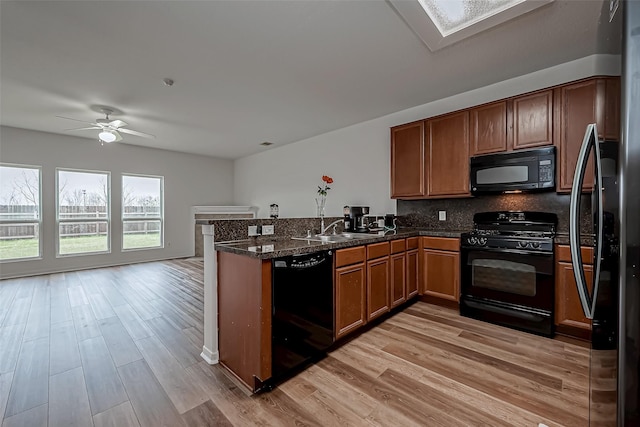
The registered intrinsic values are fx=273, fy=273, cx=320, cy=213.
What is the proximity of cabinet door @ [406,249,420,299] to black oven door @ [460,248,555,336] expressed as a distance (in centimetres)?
54

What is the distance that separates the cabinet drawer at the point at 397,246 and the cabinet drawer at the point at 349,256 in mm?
564

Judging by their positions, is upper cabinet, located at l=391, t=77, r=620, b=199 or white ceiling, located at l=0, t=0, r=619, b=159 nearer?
white ceiling, located at l=0, t=0, r=619, b=159

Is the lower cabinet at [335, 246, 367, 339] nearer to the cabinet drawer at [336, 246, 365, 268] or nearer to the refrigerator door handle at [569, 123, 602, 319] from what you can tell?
the cabinet drawer at [336, 246, 365, 268]

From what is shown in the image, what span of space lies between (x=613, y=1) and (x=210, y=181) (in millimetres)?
7903

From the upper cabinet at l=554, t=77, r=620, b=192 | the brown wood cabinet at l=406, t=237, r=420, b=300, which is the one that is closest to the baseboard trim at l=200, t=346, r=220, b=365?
the brown wood cabinet at l=406, t=237, r=420, b=300

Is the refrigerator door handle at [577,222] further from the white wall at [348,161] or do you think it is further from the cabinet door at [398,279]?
the white wall at [348,161]

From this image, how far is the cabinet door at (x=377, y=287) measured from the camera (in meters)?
2.65

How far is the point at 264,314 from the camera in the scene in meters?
1.76

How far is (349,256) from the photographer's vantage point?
95.3 inches

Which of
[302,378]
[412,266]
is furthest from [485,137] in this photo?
[302,378]

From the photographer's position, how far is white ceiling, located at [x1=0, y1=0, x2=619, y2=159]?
6.97 feet

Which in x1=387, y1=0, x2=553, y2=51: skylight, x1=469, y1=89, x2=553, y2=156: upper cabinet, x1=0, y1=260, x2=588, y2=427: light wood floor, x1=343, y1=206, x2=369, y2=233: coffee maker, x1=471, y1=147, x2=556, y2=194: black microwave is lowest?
x1=0, y1=260, x2=588, y2=427: light wood floor

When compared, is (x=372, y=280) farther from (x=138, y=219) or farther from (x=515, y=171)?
(x=138, y=219)

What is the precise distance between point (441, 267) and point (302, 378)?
2.09 metres
